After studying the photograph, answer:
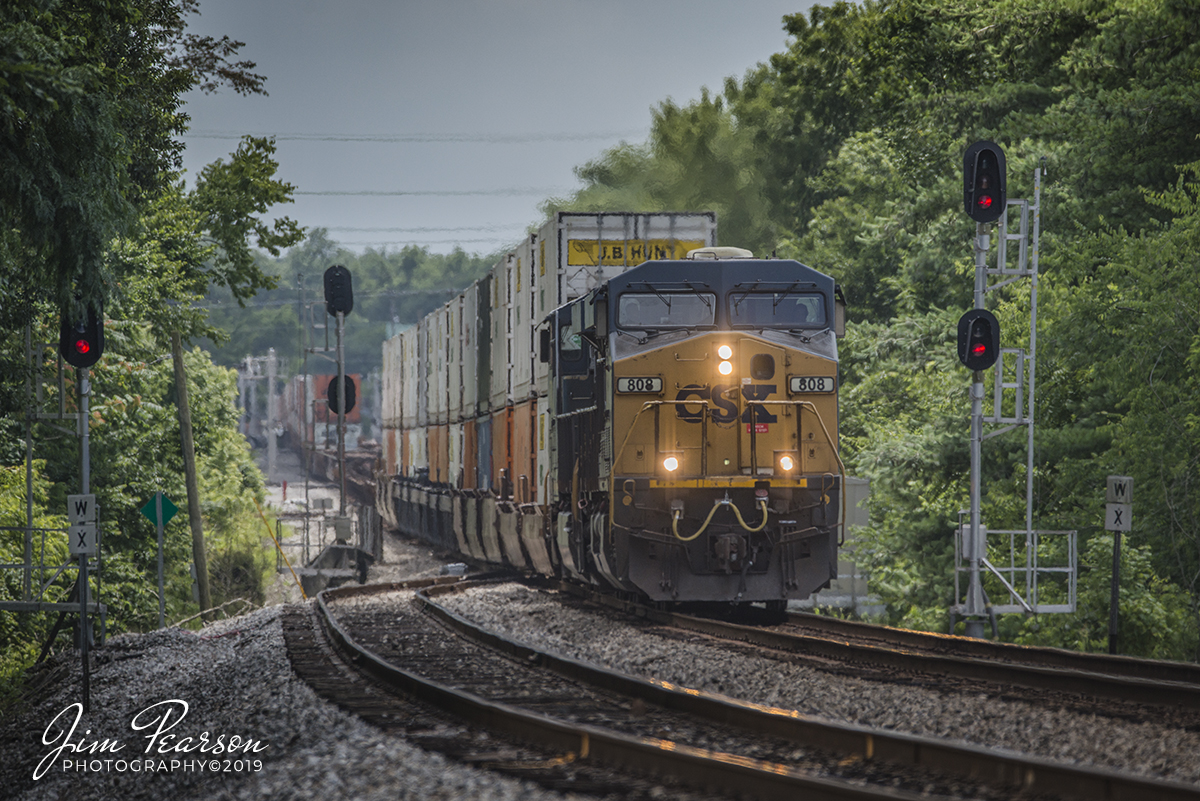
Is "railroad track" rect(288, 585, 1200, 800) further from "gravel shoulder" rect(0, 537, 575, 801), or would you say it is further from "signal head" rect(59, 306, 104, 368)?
"signal head" rect(59, 306, 104, 368)

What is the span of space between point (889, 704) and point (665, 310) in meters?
6.21

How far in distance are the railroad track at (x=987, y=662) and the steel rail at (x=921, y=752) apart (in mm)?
2567

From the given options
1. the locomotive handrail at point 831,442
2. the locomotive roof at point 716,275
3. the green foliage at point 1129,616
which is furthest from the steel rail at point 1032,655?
the green foliage at point 1129,616

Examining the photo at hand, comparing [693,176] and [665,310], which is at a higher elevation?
[693,176]

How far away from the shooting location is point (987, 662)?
10.8 m

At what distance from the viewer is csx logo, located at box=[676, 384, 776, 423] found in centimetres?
1414

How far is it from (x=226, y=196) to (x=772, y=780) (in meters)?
24.3

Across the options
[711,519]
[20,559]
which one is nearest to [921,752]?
[711,519]

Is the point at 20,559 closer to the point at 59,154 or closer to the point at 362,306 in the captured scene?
the point at 59,154

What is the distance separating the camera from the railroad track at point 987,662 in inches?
376

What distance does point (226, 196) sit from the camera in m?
28.0

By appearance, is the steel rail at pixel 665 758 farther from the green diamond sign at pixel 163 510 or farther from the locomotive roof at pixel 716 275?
the green diamond sign at pixel 163 510

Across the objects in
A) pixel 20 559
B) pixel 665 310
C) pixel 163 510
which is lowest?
pixel 20 559

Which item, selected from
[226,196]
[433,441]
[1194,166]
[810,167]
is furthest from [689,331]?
[810,167]
